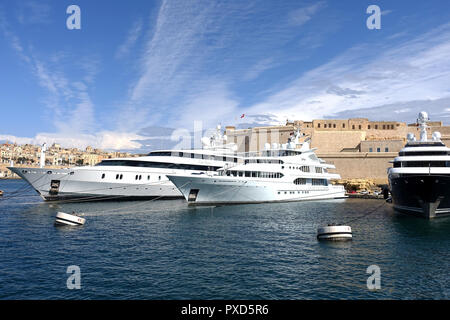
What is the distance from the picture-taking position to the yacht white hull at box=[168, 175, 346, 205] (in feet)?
117

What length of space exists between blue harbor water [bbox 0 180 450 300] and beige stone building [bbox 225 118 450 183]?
129 feet

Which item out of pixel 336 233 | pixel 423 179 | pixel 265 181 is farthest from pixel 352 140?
pixel 336 233

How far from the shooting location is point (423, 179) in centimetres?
2617

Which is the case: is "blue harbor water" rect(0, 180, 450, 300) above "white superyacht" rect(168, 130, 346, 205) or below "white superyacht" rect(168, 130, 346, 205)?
below

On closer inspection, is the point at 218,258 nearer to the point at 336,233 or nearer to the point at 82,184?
the point at 336,233

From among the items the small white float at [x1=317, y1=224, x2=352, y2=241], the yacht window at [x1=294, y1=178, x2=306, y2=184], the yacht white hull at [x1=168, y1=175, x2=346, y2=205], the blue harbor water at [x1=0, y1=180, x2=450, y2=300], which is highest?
the yacht window at [x1=294, y1=178, x2=306, y2=184]

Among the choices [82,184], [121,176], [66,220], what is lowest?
[66,220]

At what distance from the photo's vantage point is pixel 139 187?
4238 centimetres

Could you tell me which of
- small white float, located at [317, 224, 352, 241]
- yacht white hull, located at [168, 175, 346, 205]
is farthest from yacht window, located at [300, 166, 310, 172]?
small white float, located at [317, 224, 352, 241]

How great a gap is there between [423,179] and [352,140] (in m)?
45.6

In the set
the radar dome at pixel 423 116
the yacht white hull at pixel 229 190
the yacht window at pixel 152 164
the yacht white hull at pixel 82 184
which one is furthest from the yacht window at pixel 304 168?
the yacht white hull at pixel 82 184

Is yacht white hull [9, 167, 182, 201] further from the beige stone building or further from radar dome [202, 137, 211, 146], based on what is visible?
the beige stone building

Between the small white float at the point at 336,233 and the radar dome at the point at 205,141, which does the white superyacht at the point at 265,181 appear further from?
the small white float at the point at 336,233

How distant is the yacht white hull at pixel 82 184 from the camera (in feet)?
128
